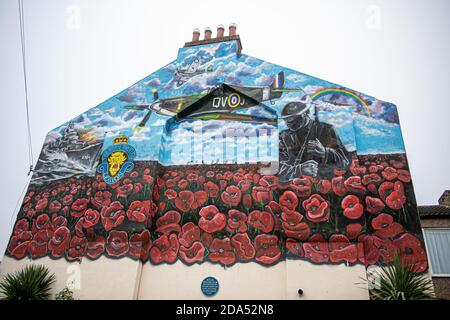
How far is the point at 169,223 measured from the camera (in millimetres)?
11266

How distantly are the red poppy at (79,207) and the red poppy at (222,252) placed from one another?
4841mm

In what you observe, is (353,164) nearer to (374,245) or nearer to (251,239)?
(374,245)

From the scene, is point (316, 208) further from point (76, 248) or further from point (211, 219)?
point (76, 248)

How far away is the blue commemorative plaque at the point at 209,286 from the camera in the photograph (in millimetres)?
9948

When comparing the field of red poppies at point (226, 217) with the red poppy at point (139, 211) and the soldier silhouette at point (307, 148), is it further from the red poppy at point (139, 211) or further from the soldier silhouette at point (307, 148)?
the soldier silhouette at point (307, 148)

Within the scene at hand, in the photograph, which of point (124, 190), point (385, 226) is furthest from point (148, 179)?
point (385, 226)

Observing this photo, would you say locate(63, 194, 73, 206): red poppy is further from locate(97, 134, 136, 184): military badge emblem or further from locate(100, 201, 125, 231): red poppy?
locate(100, 201, 125, 231): red poppy

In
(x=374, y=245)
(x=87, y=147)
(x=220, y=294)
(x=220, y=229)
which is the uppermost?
(x=87, y=147)

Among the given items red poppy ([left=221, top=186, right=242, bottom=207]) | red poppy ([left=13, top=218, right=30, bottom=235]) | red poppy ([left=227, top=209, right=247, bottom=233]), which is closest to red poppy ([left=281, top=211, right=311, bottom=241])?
red poppy ([left=227, top=209, right=247, bottom=233])

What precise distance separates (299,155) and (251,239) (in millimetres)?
3035

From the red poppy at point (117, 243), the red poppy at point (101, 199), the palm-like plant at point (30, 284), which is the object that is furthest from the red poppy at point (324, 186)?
the palm-like plant at point (30, 284)

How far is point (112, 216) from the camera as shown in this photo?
445 inches

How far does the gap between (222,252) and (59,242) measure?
572cm
